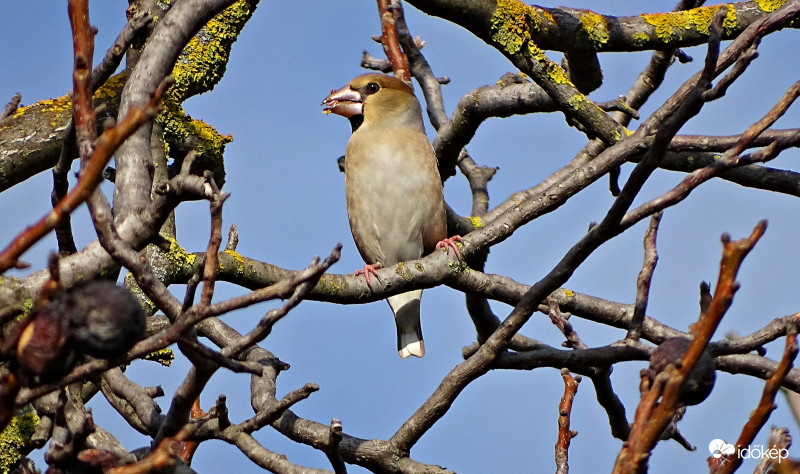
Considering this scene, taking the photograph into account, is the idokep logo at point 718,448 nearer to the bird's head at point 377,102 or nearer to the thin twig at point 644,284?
the thin twig at point 644,284

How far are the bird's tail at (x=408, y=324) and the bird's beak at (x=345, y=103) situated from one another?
1.30 m

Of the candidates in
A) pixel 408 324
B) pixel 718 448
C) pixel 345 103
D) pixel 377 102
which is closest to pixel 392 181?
pixel 377 102

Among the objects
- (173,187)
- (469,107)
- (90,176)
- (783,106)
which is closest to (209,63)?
(469,107)

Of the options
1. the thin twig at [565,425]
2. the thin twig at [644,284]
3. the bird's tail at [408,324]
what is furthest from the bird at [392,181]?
the thin twig at [644,284]

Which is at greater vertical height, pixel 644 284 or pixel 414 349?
pixel 414 349

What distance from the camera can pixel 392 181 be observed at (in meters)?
6.05

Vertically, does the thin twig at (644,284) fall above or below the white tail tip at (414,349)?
below

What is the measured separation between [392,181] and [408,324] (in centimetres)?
117

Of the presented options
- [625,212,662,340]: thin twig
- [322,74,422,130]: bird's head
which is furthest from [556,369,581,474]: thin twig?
[322,74,422,130]: bird's head

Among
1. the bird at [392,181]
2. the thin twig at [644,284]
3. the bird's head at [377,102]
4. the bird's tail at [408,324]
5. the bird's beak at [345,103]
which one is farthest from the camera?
the bird's tail at [408,324]

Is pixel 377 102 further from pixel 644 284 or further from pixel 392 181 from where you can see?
pixel 644 284

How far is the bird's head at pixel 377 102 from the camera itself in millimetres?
6383

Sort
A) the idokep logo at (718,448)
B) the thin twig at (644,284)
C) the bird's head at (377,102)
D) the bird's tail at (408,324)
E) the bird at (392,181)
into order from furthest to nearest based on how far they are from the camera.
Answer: the bird's tail at (408,324), the bird's head at (377,102), the bird at (392,181), the thin twig at (644,284), the idokep logo at (718,448)

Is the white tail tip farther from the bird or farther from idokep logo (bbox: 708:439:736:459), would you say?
idokep logo (bbox: 708:439:736:459)
